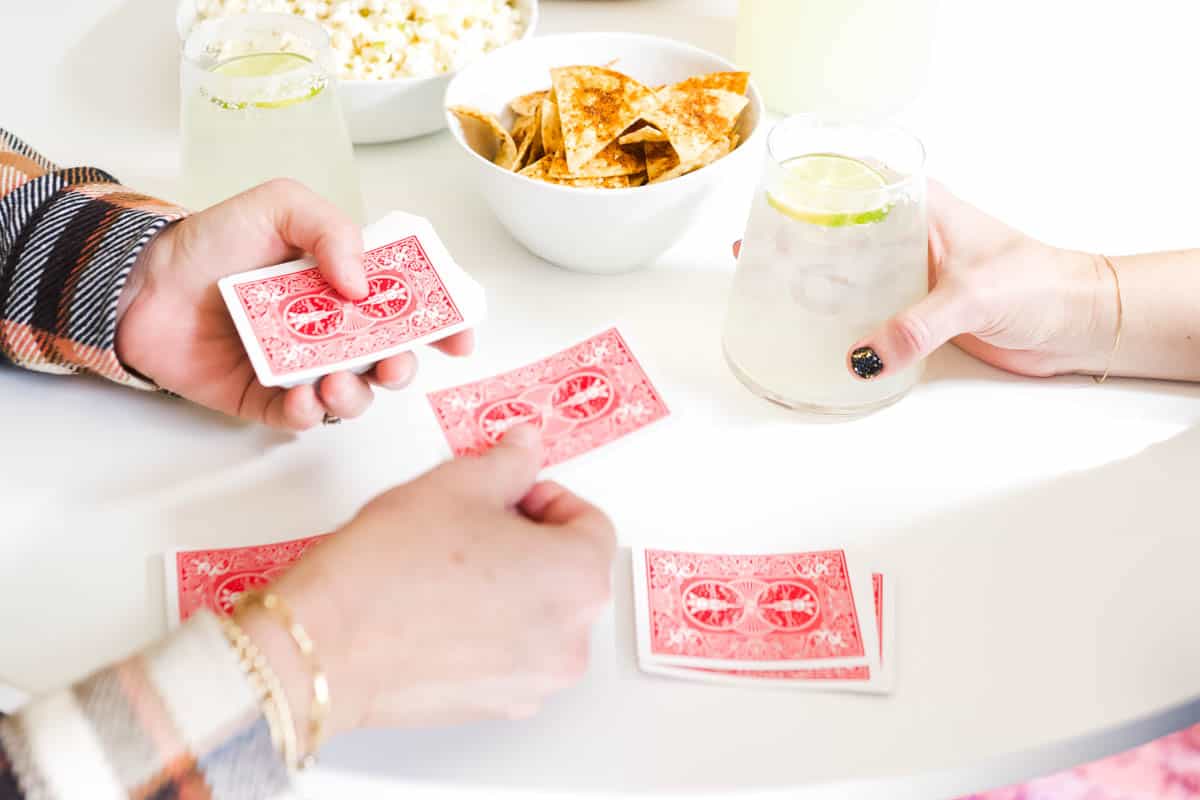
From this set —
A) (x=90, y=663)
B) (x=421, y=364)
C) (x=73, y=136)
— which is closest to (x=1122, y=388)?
(x=421, y=364)

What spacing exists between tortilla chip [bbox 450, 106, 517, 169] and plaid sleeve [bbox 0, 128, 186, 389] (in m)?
0.31

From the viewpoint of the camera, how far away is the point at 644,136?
1.09m

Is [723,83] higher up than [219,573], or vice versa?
[723,83]

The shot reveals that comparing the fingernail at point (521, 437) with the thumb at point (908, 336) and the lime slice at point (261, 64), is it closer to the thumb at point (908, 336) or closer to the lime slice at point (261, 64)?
the thumb at point (908, 336)

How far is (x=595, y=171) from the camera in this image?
42.5 inches

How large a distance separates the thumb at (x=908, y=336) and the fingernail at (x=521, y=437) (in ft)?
0.99

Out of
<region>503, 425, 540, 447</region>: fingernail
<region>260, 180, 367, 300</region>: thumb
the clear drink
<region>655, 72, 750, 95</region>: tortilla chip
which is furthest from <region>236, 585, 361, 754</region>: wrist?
<region>655, 72, 750, 95</region>: tortilla chip

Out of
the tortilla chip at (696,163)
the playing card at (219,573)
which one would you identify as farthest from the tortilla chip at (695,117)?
the playing card at (219,573)

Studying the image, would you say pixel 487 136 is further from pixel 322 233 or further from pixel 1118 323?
pixel 1118 323

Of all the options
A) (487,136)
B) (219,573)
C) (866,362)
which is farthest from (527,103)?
(219,573)

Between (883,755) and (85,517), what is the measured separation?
675 millimetres

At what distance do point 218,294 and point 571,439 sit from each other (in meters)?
0.38

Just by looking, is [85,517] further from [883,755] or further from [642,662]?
[883,755]

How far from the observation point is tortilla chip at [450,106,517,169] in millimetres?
1119
